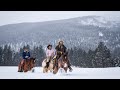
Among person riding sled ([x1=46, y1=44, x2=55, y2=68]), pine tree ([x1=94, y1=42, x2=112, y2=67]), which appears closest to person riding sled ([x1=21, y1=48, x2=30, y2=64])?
person riding sled ([x1=46, y1=44, x2=55, y2=68])

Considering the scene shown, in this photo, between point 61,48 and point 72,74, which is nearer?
point 72,74

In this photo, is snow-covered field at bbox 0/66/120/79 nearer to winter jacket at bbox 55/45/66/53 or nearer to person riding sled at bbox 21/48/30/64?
person riding sled at bbox 21/48/30/64

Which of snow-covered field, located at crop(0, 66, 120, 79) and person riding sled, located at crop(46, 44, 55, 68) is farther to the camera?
person riding sled, located at crop(46, 44, 55, 68)

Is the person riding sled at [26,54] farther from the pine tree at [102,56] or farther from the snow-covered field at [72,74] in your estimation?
the pine tree at [102,56]

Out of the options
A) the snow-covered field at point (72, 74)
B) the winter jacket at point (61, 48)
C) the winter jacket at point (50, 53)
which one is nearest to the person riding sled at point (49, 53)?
the winter jacket at point (50, 53)

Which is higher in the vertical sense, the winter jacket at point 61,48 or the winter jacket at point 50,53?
the winter jacket at point 61,48

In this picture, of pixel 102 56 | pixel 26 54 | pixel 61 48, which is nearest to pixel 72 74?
pixel 61 48

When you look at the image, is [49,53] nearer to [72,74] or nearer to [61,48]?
[61,48]

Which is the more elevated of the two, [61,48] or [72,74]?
[61,48]


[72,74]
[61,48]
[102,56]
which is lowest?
[72,74]

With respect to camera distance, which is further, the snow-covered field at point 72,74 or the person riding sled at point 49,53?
the person riding sled at point 49,53

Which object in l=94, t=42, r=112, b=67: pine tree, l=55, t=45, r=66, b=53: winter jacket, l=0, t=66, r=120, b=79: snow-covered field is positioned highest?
l=55, t=45, r=66, b=53: winter jacket
